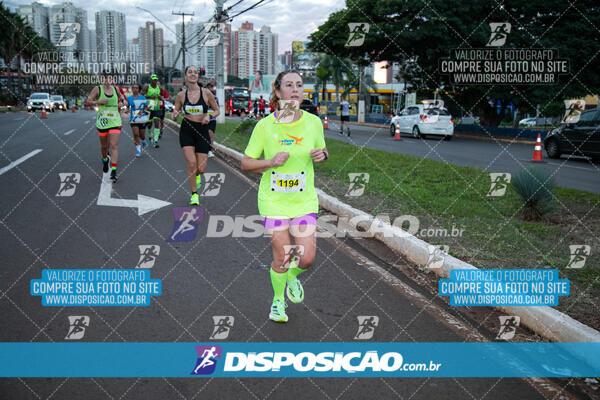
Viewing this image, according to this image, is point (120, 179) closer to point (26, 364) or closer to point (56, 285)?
point (56, 285)

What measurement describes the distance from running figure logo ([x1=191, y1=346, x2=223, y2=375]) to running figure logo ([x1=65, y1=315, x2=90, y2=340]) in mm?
899

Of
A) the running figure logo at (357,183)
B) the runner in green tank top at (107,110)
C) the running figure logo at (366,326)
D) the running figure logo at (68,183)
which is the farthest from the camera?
the runner in green tank top at (107,110)

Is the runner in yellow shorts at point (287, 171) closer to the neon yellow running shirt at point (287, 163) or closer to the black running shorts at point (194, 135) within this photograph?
the neon yellow running shirt at point (287, 163)

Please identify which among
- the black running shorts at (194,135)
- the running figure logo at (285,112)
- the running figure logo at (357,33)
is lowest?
the black running shorts at (194,135)

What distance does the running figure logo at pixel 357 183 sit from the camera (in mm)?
9016

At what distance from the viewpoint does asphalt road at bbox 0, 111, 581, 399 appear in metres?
3.12

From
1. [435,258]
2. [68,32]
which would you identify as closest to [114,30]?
[68,32]

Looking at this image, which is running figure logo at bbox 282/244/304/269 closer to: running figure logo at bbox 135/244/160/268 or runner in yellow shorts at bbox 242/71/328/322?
runner in yellow shorts at bbox 242/71/328/322

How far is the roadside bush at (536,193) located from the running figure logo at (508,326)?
3.60m

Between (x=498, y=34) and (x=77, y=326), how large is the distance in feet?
93.3

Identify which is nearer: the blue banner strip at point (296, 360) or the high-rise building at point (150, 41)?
the blue banner strip at point (296, 360)

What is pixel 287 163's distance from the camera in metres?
3.83

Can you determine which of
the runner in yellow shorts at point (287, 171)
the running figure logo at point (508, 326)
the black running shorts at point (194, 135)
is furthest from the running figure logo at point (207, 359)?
the black running shorts at point (194, 135)

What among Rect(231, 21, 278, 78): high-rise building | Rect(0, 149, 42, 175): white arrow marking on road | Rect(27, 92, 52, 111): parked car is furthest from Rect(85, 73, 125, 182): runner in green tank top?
Rect(231, 21, 278, 78): high-rise building
